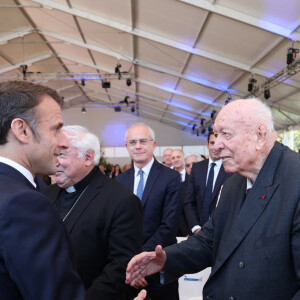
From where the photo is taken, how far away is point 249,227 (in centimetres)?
157

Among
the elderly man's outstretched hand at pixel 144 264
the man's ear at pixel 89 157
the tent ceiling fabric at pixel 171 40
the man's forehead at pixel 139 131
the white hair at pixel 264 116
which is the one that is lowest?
the elderly man's outstretched hand at pixel 144 264

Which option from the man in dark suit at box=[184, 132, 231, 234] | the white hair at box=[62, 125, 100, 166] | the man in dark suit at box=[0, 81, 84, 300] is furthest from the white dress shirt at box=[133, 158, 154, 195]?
the man in dark suit at box=[0, 81, 84, 300]

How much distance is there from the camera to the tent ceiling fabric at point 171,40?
7.75 meters

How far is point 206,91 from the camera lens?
14.7m

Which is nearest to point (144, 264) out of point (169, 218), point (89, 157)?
point (89, 157)

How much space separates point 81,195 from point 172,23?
742 cm

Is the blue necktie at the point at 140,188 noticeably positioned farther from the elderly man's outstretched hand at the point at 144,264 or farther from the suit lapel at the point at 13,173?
the suit lapel at the point at 13,173

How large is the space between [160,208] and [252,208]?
5.21 feet

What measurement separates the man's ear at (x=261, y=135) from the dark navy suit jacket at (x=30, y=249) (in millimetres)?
1002

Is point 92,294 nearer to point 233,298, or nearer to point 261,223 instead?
point 233,298

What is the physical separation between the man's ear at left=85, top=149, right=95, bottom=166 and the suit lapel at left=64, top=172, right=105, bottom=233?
86 mm

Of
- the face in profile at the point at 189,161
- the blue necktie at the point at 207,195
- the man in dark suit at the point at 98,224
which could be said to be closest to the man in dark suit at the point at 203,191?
the blue necktie at the point at 207,195

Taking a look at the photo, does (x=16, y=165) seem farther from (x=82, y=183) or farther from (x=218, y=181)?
(x=218, y=181)

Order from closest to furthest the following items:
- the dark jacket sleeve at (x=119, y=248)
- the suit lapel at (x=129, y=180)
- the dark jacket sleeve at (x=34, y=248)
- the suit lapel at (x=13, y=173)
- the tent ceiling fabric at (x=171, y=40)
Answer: the dark jacket sleeve at (x=34, y=248), the suit lapel at (x=13, y=173), the dark jacket sleeve at (x=119, y=248), the suit lapel at (x=129, y=180), the tent ceiling fabric at (x=171, y=40)
